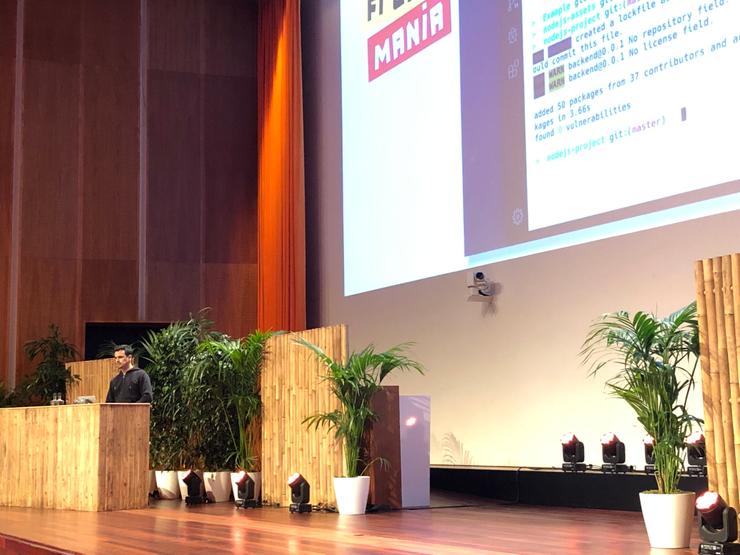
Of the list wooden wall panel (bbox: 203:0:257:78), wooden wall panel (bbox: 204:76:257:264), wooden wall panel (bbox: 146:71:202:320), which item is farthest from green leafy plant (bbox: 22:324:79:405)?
wooden wall panel (bbox: 203:0:257:78)

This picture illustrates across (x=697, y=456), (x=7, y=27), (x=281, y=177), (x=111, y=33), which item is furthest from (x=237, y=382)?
(x=7, y=27)

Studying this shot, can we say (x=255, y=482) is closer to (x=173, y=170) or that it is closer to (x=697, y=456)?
(x=697, y=456)

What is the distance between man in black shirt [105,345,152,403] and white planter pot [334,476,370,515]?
6.02ft

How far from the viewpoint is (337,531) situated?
15.6ft

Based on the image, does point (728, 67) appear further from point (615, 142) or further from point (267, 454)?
point (267, 454)

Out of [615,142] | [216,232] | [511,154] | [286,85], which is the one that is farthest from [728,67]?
[216,232]

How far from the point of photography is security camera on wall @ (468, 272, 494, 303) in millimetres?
7070

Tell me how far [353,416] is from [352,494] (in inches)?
17.0

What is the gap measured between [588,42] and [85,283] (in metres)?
6.06

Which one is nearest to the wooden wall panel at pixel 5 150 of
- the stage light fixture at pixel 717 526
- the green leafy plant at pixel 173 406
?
the green leafy plant at pixel 173 406

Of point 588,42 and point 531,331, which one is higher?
point 588,42

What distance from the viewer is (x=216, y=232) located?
10703mm

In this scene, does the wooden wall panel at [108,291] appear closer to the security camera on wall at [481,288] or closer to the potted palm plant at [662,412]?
the security camera on wall at [481,288]

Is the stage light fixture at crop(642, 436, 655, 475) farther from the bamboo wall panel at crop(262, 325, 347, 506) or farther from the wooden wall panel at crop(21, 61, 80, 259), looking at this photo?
the wooden wall panel at crop(21, 61, 80, 259)
